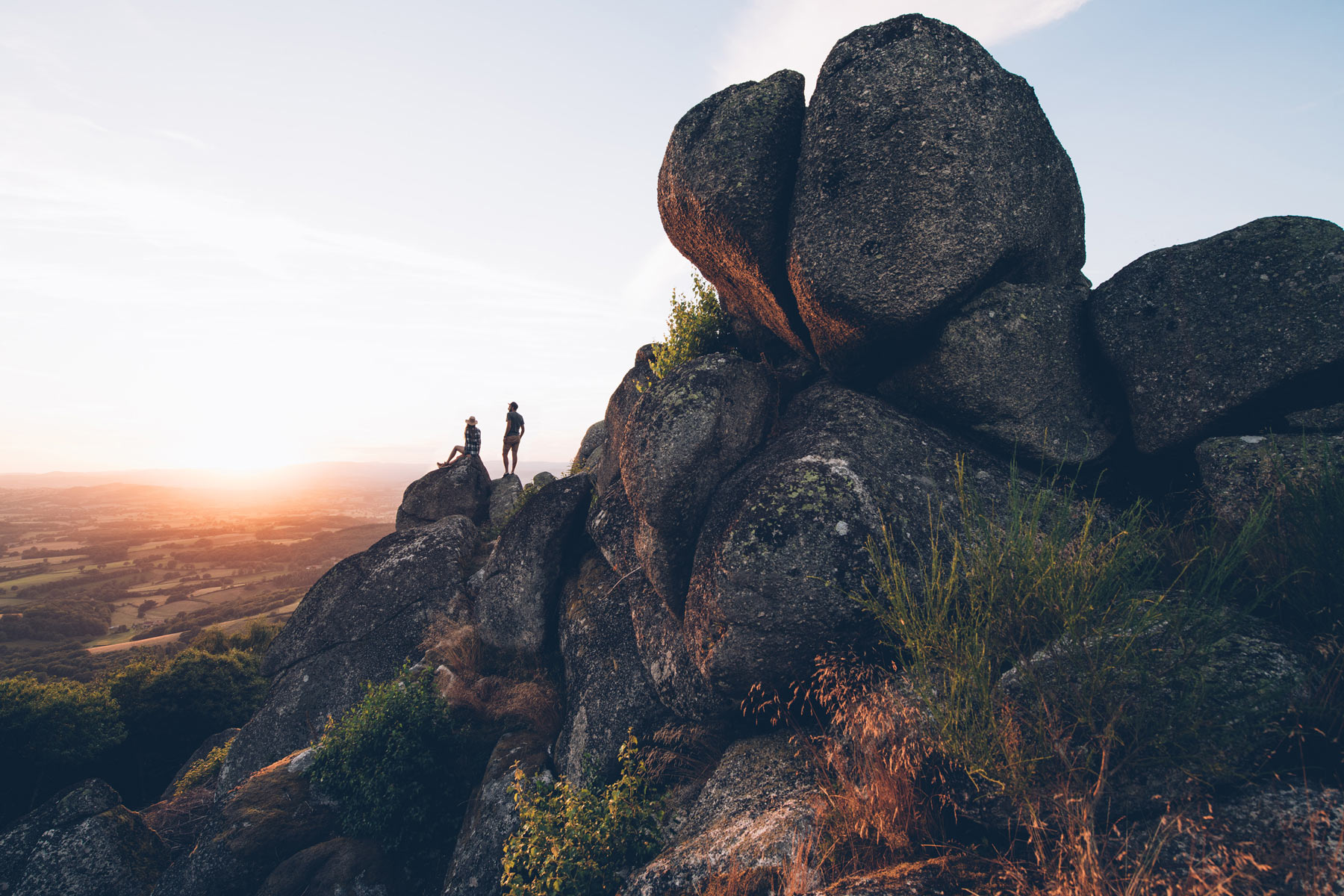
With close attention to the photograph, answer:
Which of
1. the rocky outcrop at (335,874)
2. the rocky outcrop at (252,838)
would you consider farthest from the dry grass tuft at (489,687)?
the rocky outcrop at (252,838)

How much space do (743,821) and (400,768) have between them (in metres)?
5.91

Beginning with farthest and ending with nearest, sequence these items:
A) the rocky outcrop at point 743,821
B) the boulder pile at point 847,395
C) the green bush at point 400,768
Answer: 1. the green bush at point 400,768
2. the boulder pile at point 847,395
3. the rocky outcrop at point 743,821

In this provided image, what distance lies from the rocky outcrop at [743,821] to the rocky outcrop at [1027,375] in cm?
506

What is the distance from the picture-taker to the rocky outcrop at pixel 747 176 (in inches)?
316

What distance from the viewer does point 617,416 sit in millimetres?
11750

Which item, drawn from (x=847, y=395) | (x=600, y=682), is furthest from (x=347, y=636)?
(x=847, y=395)

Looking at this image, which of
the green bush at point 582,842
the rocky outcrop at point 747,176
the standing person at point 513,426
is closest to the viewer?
the green bush at point 582,842

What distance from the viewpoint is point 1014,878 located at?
3426 mm

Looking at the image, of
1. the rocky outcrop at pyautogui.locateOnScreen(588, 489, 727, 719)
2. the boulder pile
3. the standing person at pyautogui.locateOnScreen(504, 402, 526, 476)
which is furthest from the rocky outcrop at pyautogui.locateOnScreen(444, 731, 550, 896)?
the standing person at pyautogui.locateOnScreen(504, 402, 526, 476)

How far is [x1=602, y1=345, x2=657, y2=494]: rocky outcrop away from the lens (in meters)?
11.2

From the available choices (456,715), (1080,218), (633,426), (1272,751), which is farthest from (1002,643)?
(456,715)

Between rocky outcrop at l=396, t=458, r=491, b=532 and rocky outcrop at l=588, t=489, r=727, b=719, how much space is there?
32.6 ft

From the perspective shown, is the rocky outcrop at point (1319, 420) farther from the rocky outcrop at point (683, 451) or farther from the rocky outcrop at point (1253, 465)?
the rocky outcrop at point (683, 451)

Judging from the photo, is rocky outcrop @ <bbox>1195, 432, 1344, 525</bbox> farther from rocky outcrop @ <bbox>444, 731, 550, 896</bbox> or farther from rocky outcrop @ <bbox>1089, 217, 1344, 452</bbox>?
rocky outcrop @ <bbox>444, 731, 550, 896</bbox>
